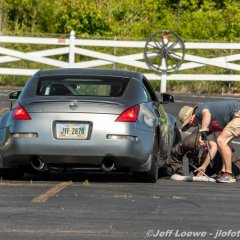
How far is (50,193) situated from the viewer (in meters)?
11.1

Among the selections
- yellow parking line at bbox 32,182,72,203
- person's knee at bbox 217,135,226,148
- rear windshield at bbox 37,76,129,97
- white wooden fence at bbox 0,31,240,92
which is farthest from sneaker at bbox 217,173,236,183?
white wooden fence at bbox 0,31,240,92

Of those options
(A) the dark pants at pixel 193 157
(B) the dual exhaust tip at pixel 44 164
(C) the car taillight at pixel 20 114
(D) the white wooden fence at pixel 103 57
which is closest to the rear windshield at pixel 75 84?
(C) the car taillight at pixel 20 114

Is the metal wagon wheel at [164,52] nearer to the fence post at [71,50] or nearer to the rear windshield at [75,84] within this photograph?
the fence post at [71,50]

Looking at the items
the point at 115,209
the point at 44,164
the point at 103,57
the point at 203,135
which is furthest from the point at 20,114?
the point at 103,57

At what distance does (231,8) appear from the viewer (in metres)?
38.5

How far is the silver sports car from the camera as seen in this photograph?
39.3 ft

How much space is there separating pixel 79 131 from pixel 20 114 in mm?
728

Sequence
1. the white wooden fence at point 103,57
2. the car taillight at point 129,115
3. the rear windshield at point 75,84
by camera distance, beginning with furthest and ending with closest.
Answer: the white wooden fence at point 103,57 < the rear windshield at point 75,84 < the car taillight at point 129,115

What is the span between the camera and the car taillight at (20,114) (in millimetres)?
12219

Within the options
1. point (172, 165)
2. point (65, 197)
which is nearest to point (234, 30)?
point (172, 165)

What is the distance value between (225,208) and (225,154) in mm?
2939

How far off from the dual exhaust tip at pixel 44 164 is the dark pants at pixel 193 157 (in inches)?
63.1

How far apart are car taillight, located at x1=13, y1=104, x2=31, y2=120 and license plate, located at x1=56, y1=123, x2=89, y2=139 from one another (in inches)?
15.3

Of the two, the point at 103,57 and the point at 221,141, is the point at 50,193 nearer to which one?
the point at 221,141
